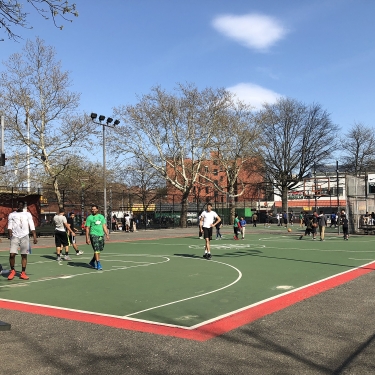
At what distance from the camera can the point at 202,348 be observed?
5383 millimetres

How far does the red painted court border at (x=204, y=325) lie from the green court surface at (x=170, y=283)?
0.23 m

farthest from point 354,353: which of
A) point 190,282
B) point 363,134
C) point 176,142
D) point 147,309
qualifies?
point 363,134

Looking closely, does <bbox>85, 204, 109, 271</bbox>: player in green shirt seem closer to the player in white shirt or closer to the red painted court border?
the player in white shirt

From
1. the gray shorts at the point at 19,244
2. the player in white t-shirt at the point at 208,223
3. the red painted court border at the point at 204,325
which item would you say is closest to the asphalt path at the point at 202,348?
the red painted court border at the point at 204,325

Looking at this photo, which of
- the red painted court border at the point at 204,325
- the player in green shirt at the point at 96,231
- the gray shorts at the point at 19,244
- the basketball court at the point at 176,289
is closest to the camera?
the red painted court border at the point at 204,325

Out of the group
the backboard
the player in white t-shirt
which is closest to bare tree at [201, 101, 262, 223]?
the backboard

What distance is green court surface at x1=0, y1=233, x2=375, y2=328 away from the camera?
7.57 m

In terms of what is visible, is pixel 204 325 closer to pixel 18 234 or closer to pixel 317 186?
pixel 18 234

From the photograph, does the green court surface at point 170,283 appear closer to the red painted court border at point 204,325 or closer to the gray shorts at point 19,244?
the red painted court border at point 204,325

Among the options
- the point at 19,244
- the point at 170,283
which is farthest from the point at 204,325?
the point at 19,244

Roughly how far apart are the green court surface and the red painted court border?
23 cm

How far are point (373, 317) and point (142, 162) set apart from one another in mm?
41484

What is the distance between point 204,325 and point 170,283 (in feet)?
12.3

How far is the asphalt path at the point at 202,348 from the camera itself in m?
4.75
